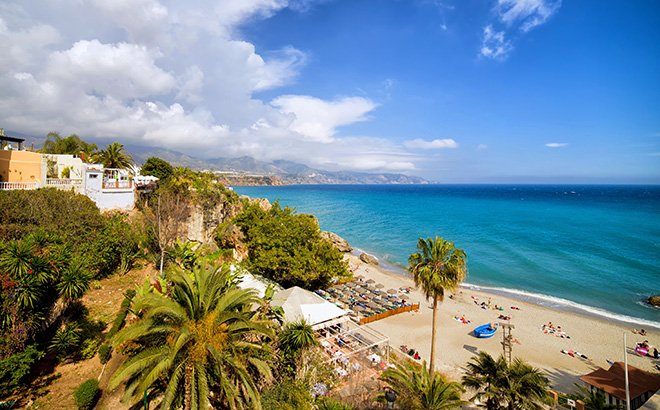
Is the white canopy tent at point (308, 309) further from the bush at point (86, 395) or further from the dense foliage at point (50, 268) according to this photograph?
the dense foliage at point (50, 268)

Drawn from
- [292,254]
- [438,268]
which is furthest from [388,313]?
[438,268]

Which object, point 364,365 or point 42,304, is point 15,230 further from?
point 364,365

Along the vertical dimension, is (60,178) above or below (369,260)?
above

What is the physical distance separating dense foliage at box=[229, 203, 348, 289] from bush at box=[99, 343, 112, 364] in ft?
34.1

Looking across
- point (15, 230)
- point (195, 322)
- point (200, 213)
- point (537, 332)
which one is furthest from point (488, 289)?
point (15, 230)

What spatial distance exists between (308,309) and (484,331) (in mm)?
16000

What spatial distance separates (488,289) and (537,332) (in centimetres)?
1048

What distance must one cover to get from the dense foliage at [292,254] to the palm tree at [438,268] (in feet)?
27.0

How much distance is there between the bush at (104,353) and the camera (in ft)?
40.3

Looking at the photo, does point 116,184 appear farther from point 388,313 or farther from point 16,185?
point 388,313

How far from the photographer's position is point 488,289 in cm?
3506

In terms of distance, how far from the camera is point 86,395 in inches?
385

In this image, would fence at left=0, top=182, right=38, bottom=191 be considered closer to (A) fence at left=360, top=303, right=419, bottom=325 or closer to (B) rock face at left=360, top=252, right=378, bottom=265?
(A) fence at left=360, top=303, right=419, bottom=325

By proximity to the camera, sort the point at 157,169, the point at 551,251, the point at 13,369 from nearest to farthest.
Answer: the point at 13,369 < the point at 157,169 < the point at 551,251
